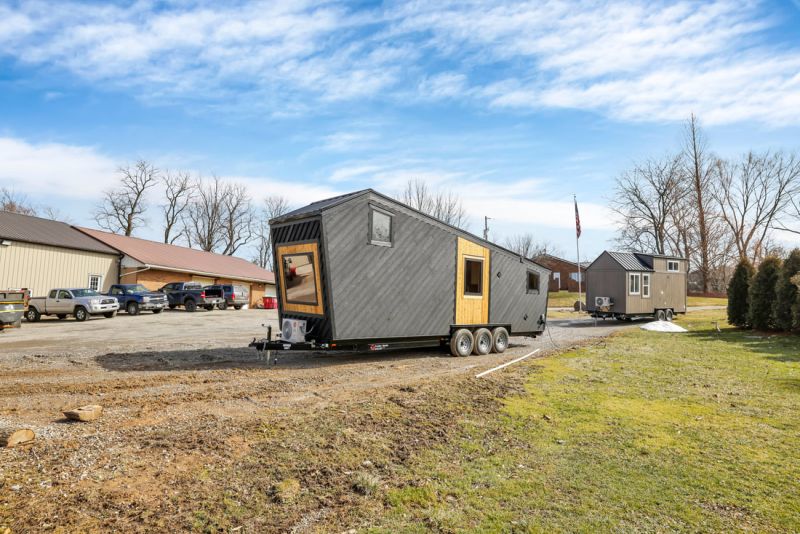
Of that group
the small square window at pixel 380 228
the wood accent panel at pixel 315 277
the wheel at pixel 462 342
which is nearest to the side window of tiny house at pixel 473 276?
the wheel at pixel 462 342

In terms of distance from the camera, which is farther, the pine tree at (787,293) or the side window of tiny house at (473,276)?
the pine tree at (787,293)

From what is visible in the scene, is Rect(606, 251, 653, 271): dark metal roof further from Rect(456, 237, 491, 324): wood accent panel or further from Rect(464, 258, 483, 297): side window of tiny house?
Rect(464, 258, 483, 297): side window of tiny house

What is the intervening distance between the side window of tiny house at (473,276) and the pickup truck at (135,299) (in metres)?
20.9

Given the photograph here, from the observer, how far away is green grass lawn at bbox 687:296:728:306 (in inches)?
1571

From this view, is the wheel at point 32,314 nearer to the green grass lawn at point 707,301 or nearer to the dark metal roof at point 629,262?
the dark metal roof at point 629,262

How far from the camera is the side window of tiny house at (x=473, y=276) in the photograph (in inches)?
492

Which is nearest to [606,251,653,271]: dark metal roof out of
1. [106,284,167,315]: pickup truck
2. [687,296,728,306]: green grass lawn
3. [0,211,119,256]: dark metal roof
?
[687,296,728,306]: green grass lawn

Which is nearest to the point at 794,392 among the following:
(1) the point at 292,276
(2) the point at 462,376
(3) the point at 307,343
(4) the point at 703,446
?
(4) the point at 703,446

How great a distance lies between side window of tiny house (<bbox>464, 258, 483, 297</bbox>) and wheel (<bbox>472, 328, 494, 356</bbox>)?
1.09 meters

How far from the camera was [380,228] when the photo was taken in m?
10.6

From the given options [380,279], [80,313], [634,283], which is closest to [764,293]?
[634,283]

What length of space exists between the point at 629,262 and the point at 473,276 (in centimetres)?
1596

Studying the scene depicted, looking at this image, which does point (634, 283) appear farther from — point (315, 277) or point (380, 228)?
point (315, 277)

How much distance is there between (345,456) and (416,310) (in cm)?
654
